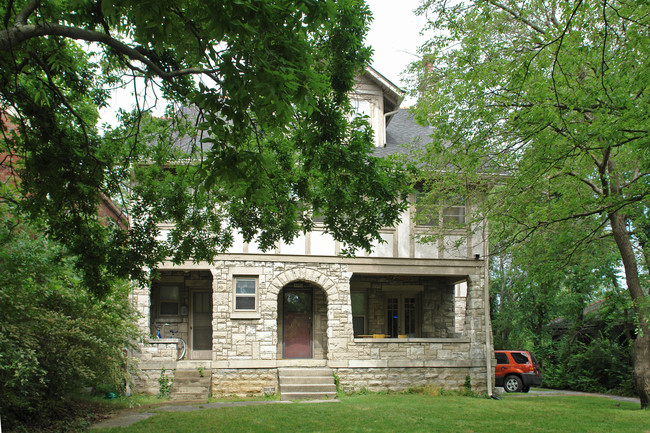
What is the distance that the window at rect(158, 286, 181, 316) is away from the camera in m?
16.3

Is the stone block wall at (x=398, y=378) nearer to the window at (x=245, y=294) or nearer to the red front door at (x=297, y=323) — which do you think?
the red front door at (x=297, y=323)

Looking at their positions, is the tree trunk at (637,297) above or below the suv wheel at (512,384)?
above

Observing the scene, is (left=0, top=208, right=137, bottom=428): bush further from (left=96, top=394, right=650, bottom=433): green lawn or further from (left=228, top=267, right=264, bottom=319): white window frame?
(left=228, top=267, right=264, bottom=319): white window frame

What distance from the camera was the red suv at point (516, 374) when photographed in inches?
733

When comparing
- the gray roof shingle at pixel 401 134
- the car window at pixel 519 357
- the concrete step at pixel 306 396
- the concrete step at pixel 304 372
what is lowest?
the concrete step at pixel 306 396

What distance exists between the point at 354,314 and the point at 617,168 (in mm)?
8420

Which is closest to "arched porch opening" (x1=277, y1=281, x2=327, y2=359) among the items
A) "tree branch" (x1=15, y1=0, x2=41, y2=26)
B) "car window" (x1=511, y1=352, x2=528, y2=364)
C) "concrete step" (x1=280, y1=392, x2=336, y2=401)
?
"concrete step" (x1=280, y1=392, x2=336, y2=401)

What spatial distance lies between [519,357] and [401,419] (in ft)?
34.7

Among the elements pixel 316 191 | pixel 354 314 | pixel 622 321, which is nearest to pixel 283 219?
pixel 316 191

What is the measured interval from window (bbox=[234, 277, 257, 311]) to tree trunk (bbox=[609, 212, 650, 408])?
8.74 metres

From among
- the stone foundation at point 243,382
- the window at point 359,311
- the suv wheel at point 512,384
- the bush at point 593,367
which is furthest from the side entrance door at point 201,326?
the bush at point 593,367

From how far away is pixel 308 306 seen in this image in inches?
652

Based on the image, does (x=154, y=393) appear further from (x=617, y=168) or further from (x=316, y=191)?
(x=617, y=168)

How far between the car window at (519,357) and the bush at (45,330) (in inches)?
520
